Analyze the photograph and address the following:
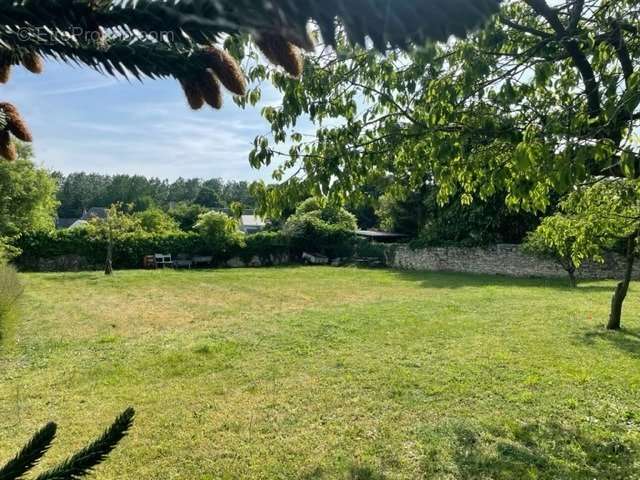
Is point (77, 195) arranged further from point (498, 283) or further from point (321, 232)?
point (498, 283)

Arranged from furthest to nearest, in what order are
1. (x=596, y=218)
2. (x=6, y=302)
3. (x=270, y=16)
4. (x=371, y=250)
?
(x=371, y=250), (x=596, y=218), (x=6, y=302), (x=270, y=16)

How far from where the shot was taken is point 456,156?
3.73 m

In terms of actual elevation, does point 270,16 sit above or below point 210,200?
below

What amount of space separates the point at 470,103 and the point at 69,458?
4120 millimetres

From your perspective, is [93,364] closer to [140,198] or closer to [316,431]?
[316,431]

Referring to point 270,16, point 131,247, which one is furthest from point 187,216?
point 270,16

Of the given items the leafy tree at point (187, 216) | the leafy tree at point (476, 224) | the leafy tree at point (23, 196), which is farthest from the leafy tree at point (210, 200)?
the leafy tree at point (476, 224)

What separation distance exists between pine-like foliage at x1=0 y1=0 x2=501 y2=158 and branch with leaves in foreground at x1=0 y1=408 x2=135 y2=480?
750 millimetres

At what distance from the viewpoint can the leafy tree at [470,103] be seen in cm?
341

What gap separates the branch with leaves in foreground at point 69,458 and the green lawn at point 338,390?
298 centimetres

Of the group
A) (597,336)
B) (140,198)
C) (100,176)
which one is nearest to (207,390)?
(597,336)

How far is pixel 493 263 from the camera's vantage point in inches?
834

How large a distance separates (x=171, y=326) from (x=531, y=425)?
283 inches

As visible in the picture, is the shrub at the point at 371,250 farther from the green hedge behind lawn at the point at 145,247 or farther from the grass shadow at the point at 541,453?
the grass shadow at the point at 541,453
